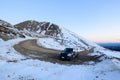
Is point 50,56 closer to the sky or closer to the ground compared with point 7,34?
closer to the ground

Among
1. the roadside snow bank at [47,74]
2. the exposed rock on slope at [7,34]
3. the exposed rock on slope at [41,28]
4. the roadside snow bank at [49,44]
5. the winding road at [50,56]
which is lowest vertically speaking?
the roadside snow bank at [47,74]

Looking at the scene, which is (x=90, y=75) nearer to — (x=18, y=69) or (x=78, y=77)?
(x=78, y=77)

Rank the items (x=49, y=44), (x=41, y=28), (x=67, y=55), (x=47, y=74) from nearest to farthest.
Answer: (x=47, y=74) < (x=67, y=55) < (x=49, y=44) < (x=41, y=28)

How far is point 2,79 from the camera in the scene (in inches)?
698

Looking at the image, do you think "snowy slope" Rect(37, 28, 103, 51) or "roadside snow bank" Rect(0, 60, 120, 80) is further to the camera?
"snowy slope" Rect(37, 28, 103, 51)

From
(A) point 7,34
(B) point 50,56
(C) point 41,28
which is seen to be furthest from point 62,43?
(C) point 41,28

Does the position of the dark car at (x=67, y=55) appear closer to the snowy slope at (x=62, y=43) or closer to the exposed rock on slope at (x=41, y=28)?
the snowy slope at (x=62, y=43)

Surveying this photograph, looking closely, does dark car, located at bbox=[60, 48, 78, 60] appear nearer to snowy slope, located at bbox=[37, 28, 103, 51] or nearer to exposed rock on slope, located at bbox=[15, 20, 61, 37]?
snowy slope, located at bbox=[37, 28, 103, 51]

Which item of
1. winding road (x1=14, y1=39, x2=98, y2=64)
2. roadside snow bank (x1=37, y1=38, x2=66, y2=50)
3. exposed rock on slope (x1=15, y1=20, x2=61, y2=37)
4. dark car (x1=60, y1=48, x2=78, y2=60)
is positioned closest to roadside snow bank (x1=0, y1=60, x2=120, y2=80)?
winding road (x1=14, y1=39, x2=98, y2=64)

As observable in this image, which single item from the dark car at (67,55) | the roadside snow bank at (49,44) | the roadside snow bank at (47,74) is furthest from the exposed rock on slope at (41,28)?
the roadside snow bank at (47,74)

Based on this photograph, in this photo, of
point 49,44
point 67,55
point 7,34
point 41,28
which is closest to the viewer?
point 67,55

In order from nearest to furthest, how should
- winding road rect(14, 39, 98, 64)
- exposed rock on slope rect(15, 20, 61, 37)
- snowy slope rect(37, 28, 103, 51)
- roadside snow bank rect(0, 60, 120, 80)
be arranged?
roadside snow bank rect(0, 60, 120, 80) → winding road rect(14, 39, 98, 64) → snowy slope rect(37, 28, 103, 51) → exposed rock on slope rect(15, 20, 61, 37)

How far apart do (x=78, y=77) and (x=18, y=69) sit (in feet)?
22.4

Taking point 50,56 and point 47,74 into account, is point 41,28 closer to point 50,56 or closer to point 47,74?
point 50,56
